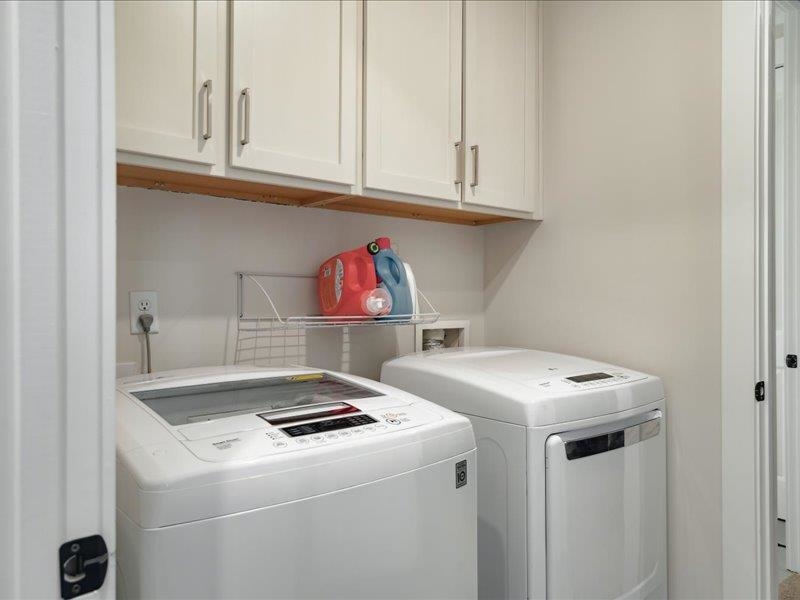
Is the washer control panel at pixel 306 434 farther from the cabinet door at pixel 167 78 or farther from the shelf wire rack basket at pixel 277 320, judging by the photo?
the cabinet door at pixel 167 78

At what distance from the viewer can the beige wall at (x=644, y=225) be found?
163cm

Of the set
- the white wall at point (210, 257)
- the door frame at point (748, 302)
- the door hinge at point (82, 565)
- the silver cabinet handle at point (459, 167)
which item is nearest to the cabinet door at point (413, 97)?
the silver cabinet handle at point (459, 167)

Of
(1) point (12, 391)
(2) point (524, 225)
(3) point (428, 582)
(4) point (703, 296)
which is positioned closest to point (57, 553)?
(1) point (12, 391)

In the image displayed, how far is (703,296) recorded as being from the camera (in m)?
1.63

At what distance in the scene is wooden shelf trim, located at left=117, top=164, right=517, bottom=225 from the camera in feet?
4.39

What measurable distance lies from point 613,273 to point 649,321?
21 cm

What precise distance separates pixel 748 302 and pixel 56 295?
1.69 metres

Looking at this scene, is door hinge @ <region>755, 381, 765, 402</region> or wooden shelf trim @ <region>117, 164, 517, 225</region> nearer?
wooden shelf trim @ <region>117, 164, 517, 225</region>

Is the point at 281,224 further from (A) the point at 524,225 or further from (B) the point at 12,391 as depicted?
(B) the point at 12,391

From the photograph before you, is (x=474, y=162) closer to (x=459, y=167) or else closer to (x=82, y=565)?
(x=459, y=167)

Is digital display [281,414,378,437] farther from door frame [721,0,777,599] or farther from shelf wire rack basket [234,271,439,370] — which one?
door frame [721,0,777,599]

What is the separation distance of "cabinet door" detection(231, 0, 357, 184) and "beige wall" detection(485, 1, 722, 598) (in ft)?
3.06

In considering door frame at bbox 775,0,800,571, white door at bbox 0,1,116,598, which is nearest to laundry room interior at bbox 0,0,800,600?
white door at bbox 0,1,116,598

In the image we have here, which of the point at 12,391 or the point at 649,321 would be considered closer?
the point at 12,391
